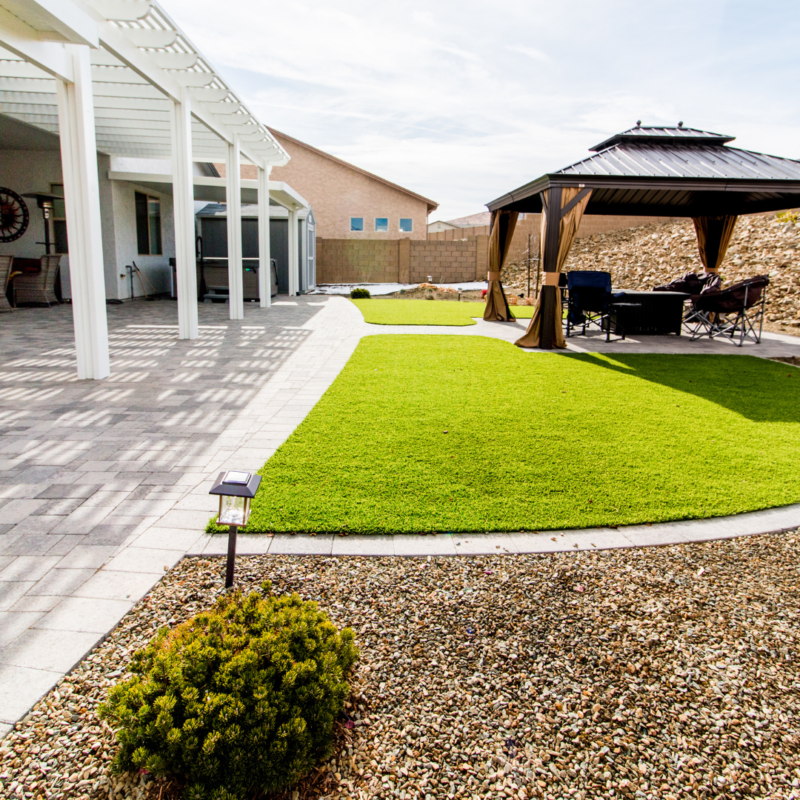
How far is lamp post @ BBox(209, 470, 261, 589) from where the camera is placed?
2.13 meters

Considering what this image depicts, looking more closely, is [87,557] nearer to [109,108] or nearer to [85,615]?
[85,615]

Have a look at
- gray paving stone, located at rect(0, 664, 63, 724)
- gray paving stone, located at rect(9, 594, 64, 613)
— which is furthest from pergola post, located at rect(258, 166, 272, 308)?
gray paving stone, located at rect(0, 664, 63, 724)

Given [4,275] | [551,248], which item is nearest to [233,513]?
[551,248]

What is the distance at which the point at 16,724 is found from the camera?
1.73 m

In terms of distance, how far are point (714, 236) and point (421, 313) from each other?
6545 mm

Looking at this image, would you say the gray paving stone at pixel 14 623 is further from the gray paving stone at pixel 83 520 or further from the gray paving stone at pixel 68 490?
the gray paving stone at pixel 68 490

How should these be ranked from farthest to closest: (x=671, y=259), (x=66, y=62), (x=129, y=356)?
(x=671, y=259) → (x=129, y=356) → (x=66, y=62)

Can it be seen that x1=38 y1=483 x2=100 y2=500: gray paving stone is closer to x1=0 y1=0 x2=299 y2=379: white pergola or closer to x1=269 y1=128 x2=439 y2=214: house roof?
x1=0 y1=0 x2=299 y2=379: white pergola

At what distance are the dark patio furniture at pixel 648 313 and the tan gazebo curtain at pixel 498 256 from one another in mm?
2813

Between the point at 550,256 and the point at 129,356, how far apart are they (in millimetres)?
6073

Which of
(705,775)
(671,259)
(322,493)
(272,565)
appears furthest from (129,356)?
(671,259)

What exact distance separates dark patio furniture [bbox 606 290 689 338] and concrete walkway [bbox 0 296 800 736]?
590 cm

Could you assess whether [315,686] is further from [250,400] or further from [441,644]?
[250,400]

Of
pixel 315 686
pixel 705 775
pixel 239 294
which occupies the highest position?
pixel 239 294
